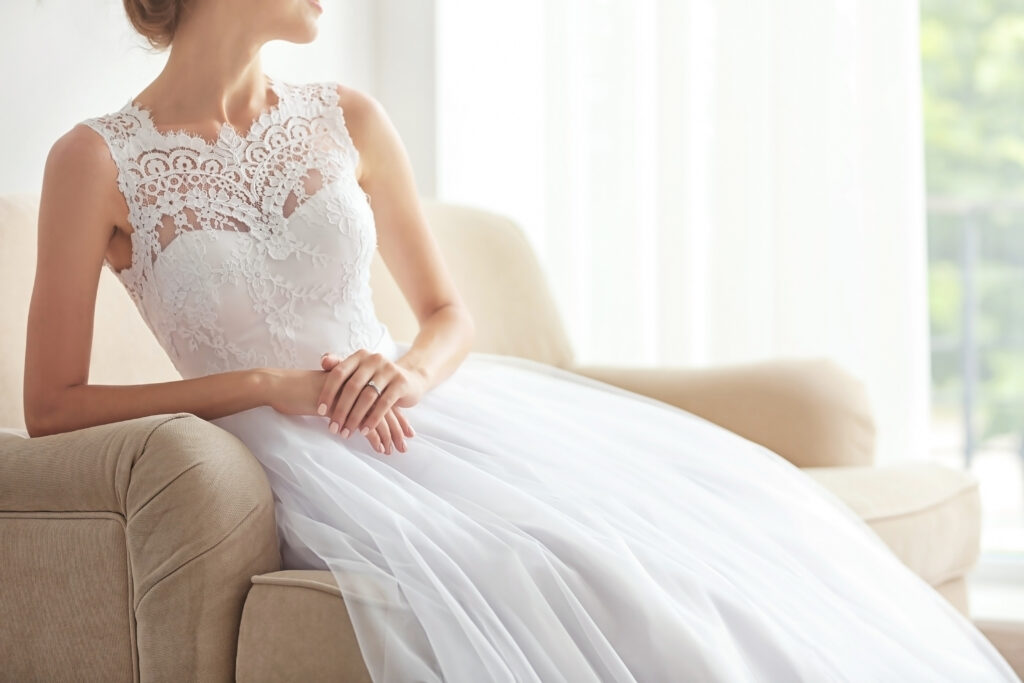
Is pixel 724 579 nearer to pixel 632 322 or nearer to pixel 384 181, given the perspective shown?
pixel 384 181

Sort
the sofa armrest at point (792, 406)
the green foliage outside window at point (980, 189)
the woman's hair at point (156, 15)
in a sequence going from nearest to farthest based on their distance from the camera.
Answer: the woman's hair at point (156, 15) → the sofa armrest at point (792, 406) → the green foliage outside window at point (980, 189)

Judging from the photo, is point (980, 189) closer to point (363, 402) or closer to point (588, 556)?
point (363, 402)

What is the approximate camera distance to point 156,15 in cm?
159

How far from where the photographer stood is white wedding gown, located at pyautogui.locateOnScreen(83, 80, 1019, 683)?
103cm

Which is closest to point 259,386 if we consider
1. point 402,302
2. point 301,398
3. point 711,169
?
point 301,398

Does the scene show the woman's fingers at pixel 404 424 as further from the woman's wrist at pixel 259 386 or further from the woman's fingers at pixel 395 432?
the woman's wrist at pixel 259 386

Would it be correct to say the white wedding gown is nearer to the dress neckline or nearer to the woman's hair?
the dress neckline

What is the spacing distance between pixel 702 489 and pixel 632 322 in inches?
67.2

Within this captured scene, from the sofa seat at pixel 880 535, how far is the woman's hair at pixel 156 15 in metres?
0.89

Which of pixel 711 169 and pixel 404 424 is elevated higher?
pixel 711 169

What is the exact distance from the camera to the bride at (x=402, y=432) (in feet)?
3.41

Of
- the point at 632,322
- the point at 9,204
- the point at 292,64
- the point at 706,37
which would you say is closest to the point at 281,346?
the point at 9,204

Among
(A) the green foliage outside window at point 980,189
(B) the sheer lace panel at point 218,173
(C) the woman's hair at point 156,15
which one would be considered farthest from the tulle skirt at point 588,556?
(A) the green foliage outside window at point 980,189

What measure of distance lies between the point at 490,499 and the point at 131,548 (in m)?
0.37
